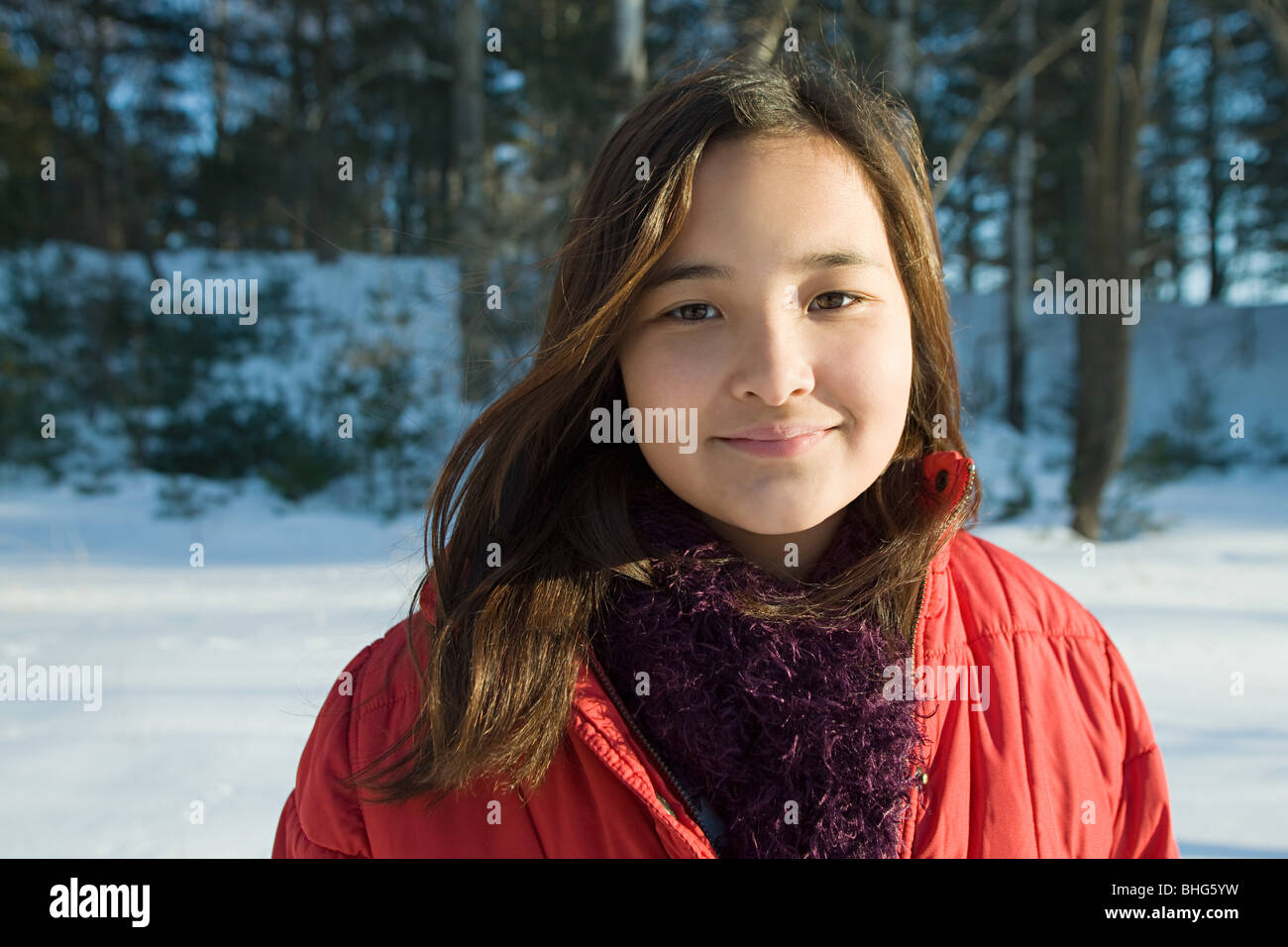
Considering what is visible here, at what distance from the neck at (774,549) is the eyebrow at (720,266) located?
38 centimetres

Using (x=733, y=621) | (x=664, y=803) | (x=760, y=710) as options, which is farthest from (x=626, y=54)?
(x=664, y=803)

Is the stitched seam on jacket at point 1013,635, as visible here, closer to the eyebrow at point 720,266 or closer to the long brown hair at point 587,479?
the long brown hair at point 587,479

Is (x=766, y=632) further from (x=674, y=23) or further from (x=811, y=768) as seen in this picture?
(x=674, y=23)

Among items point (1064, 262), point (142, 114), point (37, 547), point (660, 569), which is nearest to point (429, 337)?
point (37, 547)

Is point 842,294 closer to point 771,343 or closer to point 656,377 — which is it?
point 771,343

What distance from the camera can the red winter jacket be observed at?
1220mm

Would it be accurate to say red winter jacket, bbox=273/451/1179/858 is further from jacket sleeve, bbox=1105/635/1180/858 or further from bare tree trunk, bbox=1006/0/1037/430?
bare tree trunk, bbox=1006/0/1037/430

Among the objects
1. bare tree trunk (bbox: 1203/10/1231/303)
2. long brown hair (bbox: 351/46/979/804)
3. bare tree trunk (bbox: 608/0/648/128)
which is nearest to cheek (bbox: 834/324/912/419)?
long brown hair (bbox: 351/46/979/804)

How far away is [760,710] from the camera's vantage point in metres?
1.27

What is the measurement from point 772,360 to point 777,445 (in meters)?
0.12

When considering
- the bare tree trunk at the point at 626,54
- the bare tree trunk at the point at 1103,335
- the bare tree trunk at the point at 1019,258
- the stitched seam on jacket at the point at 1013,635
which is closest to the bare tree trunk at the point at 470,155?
the bare tree trunk at the point at 626,54

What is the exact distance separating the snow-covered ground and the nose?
718mm

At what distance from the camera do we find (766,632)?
1.31 metres

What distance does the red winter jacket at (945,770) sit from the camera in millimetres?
1220
